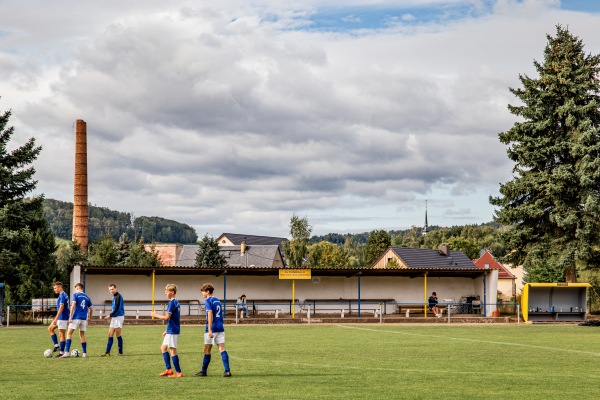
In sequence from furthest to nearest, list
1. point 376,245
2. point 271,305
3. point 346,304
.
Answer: point 376,245
point 346,304
point 271,305

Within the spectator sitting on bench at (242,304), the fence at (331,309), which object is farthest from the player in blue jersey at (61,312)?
the fence at (331,309)

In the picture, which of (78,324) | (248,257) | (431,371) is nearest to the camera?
(431,371)

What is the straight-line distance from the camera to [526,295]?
42.9m

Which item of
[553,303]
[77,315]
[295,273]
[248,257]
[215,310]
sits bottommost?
[553,303]

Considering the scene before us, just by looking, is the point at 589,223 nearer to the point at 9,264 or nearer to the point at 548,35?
Result: the point at 548,35

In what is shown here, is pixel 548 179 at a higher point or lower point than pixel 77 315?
higher

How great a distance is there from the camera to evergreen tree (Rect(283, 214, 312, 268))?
→ 7769 cm

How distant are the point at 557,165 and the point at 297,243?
34.2m

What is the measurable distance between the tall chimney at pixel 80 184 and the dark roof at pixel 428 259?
1285 inches

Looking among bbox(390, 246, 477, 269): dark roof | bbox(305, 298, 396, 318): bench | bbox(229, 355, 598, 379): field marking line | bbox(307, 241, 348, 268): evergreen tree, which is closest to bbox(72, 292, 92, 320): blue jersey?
bbox(229, 355, 598, 379): field marking line

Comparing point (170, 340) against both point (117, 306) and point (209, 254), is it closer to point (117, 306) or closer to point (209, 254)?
point (117, 306)

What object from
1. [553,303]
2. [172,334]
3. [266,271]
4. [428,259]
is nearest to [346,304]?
[266,271]

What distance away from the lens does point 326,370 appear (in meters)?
16.3

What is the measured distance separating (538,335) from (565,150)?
19984 millimetres
